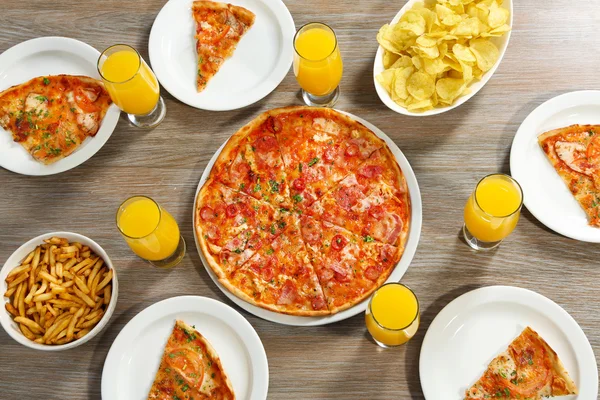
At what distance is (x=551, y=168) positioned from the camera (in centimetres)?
327

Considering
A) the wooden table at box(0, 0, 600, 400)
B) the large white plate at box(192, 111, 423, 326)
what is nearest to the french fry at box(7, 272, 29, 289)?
the wooden table at box(0, 0, 600, 400)

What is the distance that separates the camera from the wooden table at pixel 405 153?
123 inches

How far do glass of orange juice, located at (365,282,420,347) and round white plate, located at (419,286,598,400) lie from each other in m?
0.17

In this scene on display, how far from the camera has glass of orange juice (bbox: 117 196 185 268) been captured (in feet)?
10.1

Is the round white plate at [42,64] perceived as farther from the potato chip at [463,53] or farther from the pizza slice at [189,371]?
the potato chip at [463,53]

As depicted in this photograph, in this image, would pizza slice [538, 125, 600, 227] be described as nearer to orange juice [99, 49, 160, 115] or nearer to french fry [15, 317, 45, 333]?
orange juice [99, 49, 160, 115]

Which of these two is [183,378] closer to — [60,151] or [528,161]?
[60,151]

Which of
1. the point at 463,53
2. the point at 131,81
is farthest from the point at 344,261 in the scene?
the point at 131,81

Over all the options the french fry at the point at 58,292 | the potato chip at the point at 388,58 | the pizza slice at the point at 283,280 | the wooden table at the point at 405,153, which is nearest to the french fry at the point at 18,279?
the french fry at the point at 58,292

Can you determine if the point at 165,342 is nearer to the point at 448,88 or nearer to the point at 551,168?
the point at 448,88

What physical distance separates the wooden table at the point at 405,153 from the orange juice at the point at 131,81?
0.23 metres

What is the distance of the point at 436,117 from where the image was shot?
3.47m

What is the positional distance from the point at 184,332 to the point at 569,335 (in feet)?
5.44

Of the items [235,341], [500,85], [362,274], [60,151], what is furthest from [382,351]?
[60,151]
